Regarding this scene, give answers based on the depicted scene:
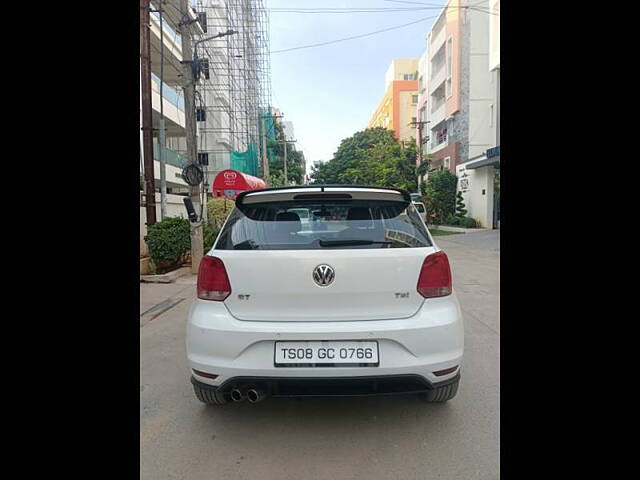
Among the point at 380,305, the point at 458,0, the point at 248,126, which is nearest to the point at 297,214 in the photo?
the point at 380,305

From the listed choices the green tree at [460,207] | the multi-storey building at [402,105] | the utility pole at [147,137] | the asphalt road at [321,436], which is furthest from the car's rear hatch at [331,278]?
the multi-storey building at [402,105]

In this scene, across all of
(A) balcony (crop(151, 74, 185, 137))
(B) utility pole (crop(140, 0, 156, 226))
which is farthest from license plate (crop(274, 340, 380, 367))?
(A) balcony (crop(151, 74, 185, 137))

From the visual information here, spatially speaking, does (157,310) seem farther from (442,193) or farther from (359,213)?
(442,193)

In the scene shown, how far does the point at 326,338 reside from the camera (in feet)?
7.48

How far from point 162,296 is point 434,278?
567 cm

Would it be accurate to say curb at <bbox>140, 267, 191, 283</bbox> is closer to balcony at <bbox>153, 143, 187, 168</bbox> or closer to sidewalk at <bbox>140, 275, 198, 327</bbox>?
sidewalk at <bbox>140, 275, 198, 327</bbox>

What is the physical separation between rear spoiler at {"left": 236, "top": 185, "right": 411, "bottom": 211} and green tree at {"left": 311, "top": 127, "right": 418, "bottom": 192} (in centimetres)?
1023

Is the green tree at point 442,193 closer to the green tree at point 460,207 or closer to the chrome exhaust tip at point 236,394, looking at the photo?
the green tree at point 460,207

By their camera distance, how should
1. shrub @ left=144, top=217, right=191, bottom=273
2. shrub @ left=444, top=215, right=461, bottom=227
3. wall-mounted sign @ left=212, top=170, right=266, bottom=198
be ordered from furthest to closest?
1. shrub @ left=444, top=215, right=461, bottom=227
2. wall-mounted sign @ left=212, top=170, right=266, bottom=198
3. shrub @ left=144, top=217, right=191, bottom=273

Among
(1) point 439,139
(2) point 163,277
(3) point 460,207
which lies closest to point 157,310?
(2) point 163,277

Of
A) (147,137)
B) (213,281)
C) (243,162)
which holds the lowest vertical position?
(213,281)

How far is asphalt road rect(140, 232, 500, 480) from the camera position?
2205 mm
